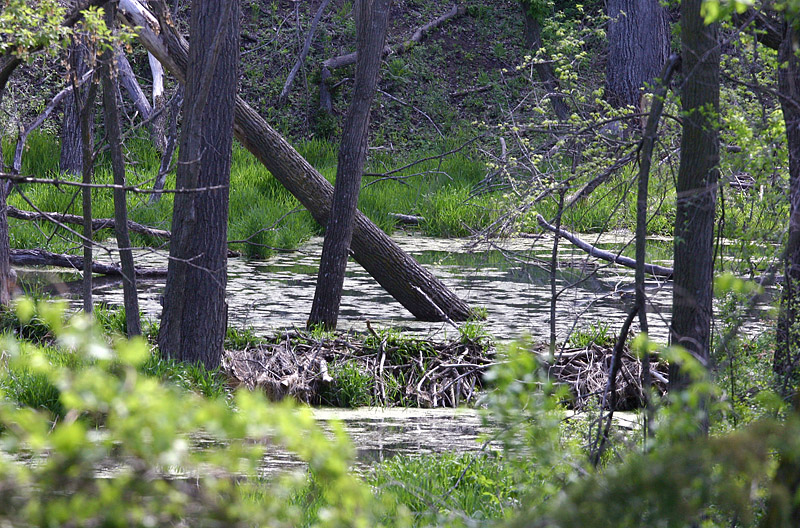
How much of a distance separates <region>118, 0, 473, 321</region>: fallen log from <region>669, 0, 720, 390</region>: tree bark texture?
11.7 feet

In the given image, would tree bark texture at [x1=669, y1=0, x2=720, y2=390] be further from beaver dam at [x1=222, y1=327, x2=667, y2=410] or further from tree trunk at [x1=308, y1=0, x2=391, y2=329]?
tree trunk at [x1=308, y1=0, x2=391, y2=329]

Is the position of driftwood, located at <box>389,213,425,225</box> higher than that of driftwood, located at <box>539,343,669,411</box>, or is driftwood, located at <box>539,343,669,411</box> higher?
driftwood, located at <box>389,213,425,225</box>

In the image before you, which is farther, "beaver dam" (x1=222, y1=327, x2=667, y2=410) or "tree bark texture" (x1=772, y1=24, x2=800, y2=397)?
"beaver dam" (x1=222, y1=327, x2=667, y2=410)

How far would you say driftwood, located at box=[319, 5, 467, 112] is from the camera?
14234mm

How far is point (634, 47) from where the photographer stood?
12492 millimetres

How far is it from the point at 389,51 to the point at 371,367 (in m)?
8.35

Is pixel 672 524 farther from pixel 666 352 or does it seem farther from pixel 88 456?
pixel 88 456

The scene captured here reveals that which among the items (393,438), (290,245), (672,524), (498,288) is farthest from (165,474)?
(290,245)

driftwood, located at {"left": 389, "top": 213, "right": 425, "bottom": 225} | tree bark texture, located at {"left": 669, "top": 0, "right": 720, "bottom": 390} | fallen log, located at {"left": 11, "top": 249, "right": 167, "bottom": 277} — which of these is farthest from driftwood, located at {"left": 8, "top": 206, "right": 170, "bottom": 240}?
tree bark texture, located at {"left": 669, "top": 0, "right": 720, "bottom": 390}

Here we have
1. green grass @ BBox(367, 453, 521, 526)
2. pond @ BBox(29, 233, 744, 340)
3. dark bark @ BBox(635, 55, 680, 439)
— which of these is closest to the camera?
dark bark @ BBox(635, 55, 680, 439)

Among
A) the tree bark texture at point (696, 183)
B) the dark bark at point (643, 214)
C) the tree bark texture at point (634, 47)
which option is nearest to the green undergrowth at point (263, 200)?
the tree bark texture at point (634, 47)

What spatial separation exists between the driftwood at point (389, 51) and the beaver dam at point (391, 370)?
6.88 meters

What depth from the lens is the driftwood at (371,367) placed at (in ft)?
17.5

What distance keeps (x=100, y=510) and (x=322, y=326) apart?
503 centimetres
